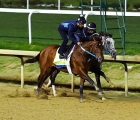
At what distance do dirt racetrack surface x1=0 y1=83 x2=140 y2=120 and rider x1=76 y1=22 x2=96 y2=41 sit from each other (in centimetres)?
114

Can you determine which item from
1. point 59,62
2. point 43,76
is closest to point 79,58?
point 59,62

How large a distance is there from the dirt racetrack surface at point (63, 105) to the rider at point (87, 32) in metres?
1.14

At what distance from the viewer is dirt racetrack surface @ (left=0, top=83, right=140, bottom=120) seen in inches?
387

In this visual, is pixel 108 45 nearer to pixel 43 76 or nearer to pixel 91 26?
pixel 91 26

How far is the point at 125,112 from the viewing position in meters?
10.3

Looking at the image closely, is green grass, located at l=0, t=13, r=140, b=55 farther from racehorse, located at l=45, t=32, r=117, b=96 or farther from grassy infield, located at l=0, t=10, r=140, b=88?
racehorse, located at l=45, t=32, r=117, b=96

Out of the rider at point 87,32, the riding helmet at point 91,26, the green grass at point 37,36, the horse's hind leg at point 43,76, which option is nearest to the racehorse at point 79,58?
the horse's hind leg at point 43,76

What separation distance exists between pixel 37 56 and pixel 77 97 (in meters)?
1.20

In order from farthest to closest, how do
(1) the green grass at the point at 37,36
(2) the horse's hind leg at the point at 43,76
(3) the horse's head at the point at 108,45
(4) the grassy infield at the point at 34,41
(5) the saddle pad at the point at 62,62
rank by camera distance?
1. (1) the green grass at the point at 37,36
2. (4) the grassy infield at the point at 34,41
3. (2) the horse's hind leg at the point at 43,76
4. (5) the saddle pad at the point at 62,62
5. (3) the horse's head at the point at 108,45

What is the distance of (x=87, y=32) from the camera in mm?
12305

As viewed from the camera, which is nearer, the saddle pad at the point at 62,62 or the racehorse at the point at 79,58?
the racehorse at the point at 79,58

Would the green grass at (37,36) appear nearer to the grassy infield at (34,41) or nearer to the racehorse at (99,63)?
the grassy infield at (34,41)

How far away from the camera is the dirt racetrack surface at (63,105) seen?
32.2 feet

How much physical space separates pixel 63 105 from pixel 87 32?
1.72 metres
